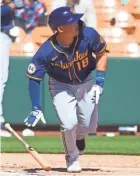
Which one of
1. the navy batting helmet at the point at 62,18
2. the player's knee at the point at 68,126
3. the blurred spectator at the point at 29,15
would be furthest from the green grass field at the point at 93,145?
the navy batting helmet at the point at 62,18

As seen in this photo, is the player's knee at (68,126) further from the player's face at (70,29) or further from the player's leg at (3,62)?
the player's leg at (3,62)

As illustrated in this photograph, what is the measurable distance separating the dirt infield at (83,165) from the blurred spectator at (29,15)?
4.41 metres

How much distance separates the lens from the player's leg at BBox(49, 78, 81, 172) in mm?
6336

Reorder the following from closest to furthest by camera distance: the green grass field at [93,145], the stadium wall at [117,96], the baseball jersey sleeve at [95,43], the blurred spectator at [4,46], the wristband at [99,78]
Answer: the baseball jersey sleeve at [95,43], the wristband at [99,78], the green grass field at [93,145], the blurred spectator at [4,46], the stadium wall at [117,96]

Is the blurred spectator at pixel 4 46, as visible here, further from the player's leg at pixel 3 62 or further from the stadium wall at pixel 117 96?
the stadium wall at pixel 117 96

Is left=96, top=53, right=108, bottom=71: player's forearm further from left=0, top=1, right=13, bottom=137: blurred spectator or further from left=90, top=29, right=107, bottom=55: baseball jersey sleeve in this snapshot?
left=0, top=1, right=13, bottom=137: blurred spectator

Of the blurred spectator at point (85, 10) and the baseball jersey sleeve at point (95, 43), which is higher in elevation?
the baseball jersey sleeve at point (95, 43)

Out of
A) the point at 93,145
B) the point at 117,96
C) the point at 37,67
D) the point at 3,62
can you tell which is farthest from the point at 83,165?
the point at 117,96

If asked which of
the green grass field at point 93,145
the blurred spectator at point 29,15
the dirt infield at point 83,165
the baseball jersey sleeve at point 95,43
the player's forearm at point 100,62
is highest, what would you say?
the baseball jersey sleeve at point 95,43

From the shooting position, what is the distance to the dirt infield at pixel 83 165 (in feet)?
20.7

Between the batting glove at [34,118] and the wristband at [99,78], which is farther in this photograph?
the wristband at [99,78]

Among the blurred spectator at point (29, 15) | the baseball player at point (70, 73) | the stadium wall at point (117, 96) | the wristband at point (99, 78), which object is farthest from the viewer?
the blurred spectator at point (29, 15)

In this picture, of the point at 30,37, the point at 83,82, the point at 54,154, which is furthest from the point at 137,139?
the point at 83,82

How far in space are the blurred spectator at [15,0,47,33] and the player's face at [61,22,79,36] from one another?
20.7 ft
